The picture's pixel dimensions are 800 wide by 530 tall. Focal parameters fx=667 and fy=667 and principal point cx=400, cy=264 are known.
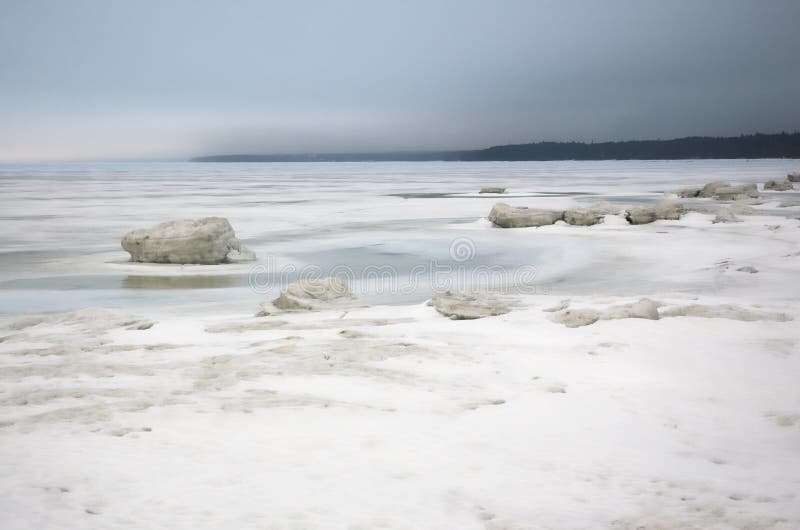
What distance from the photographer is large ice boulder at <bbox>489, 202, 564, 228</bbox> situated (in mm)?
17141

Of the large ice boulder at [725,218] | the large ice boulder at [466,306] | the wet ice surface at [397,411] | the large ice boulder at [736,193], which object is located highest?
the large ice boulder at [736,193]

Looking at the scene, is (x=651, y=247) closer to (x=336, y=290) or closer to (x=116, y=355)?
(x=336, y=290)

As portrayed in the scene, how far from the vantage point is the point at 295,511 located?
289 centimetres

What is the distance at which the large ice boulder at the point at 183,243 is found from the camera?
440 inches

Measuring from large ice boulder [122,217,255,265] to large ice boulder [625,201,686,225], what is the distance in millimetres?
11018

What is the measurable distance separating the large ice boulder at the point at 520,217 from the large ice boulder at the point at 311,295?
9.63 meters

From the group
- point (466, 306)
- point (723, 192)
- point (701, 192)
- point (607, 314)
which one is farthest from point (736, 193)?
point (466, 306)

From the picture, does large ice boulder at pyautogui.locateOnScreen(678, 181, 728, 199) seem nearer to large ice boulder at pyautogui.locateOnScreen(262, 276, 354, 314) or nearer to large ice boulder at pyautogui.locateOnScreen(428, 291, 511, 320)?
large ice boulder at pyautogui.locateOnScreen(428, 291, 511, 320)

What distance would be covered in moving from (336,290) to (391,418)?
4146 millimetres

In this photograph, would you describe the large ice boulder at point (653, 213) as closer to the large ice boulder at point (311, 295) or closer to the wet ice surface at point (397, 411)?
the wet ice surface at point (397, 411)

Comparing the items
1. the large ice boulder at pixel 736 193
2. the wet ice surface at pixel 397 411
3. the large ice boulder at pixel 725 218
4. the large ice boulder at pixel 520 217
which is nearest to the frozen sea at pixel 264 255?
the wet ice surface at pixel 397 411

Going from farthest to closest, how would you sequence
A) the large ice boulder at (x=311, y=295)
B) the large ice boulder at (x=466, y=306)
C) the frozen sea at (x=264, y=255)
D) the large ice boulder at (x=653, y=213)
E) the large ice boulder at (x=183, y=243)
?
1. the large ice boulder at (x=653, y=213)
2. the large ice boulder at (x=183, y=243)
3. the frozen sea at (x=264, y=255)
4. the large ice boulder at (x=311, y=295)
5. the large ice boulder at (x=466, y=306)

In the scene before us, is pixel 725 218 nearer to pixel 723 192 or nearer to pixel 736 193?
pixel 736 193

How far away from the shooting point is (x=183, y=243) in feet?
36.6
